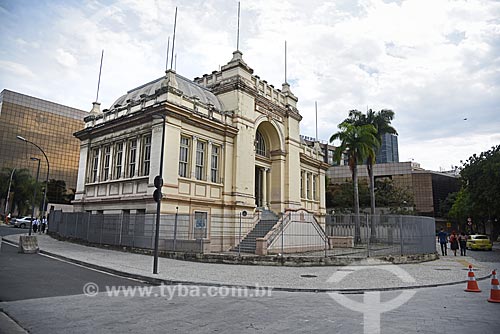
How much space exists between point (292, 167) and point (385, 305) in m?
21.5

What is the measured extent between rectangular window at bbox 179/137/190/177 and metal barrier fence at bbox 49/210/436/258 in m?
3.47

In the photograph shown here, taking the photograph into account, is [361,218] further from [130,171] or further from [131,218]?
[130,171]

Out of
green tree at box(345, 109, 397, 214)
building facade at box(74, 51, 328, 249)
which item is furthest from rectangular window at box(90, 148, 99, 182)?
green tree at box(345, 109, 397, 214)

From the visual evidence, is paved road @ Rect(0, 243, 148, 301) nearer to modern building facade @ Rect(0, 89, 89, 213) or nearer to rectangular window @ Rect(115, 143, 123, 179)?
rectangular window @ Rect(115, 143, 123, 179)

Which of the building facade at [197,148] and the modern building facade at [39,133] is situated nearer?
the building facade at [197,148]

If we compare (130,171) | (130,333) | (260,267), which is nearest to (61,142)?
(130,171)

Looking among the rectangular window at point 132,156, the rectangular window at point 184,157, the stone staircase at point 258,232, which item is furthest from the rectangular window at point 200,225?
the rectangular window at point 132,156

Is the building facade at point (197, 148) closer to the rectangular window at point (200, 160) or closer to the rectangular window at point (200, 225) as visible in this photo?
the rectangular window at point (200, 160)

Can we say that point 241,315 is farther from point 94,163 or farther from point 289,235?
point 94,163

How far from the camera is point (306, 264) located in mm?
15398

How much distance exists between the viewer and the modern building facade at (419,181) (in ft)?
253

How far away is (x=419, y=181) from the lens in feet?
257

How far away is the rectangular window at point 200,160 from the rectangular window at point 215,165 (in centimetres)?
89

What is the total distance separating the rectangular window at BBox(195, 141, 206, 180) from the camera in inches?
873
